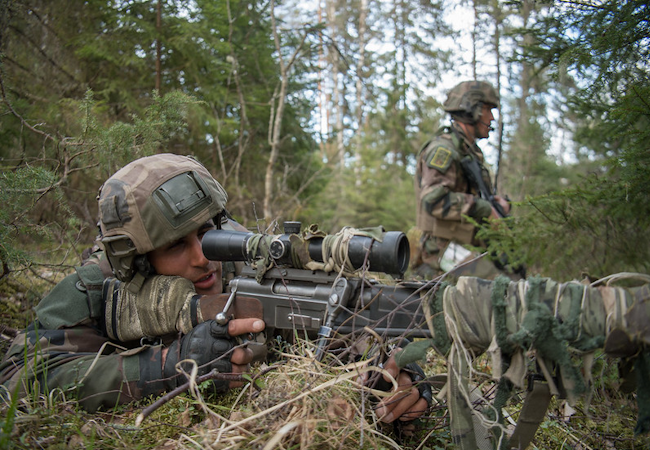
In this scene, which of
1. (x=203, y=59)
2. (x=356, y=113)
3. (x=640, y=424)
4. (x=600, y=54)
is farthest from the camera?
(x=356, y=113)

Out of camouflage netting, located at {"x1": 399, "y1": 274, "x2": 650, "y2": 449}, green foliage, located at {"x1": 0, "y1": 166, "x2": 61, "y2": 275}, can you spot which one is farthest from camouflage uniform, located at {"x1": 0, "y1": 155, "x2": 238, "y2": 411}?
camouflage netting, located at {"x1": 399, "y1": 274, "x2": 650, "y2": 449}

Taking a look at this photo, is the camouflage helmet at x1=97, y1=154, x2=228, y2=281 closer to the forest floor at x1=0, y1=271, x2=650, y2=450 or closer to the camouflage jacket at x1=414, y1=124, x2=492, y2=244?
the forest floor at x1=0, y1=271, x2=650, y2=450

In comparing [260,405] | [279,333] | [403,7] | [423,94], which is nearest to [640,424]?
[260,405]

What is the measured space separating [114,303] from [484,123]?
4.67 metres

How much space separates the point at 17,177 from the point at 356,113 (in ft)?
57.6

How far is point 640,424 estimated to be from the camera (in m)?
1.55

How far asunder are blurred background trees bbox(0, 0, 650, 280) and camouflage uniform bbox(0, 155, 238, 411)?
621mm

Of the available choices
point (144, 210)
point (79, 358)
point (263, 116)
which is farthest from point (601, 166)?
point (263, 116)

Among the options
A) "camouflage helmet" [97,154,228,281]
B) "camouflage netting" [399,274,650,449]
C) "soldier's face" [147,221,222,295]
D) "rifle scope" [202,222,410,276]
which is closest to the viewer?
"camouflage netting" [399,274,650,449]

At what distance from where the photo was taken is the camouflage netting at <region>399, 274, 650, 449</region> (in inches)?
57.5

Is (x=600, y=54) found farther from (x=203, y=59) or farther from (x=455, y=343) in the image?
(x=203, y=59)

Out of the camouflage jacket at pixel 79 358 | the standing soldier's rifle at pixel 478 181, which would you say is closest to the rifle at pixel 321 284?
the camouflage jacket at pixel 79 358

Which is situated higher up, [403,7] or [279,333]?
[403,7]

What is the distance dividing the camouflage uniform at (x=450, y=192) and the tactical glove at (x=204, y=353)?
350 centimetres
